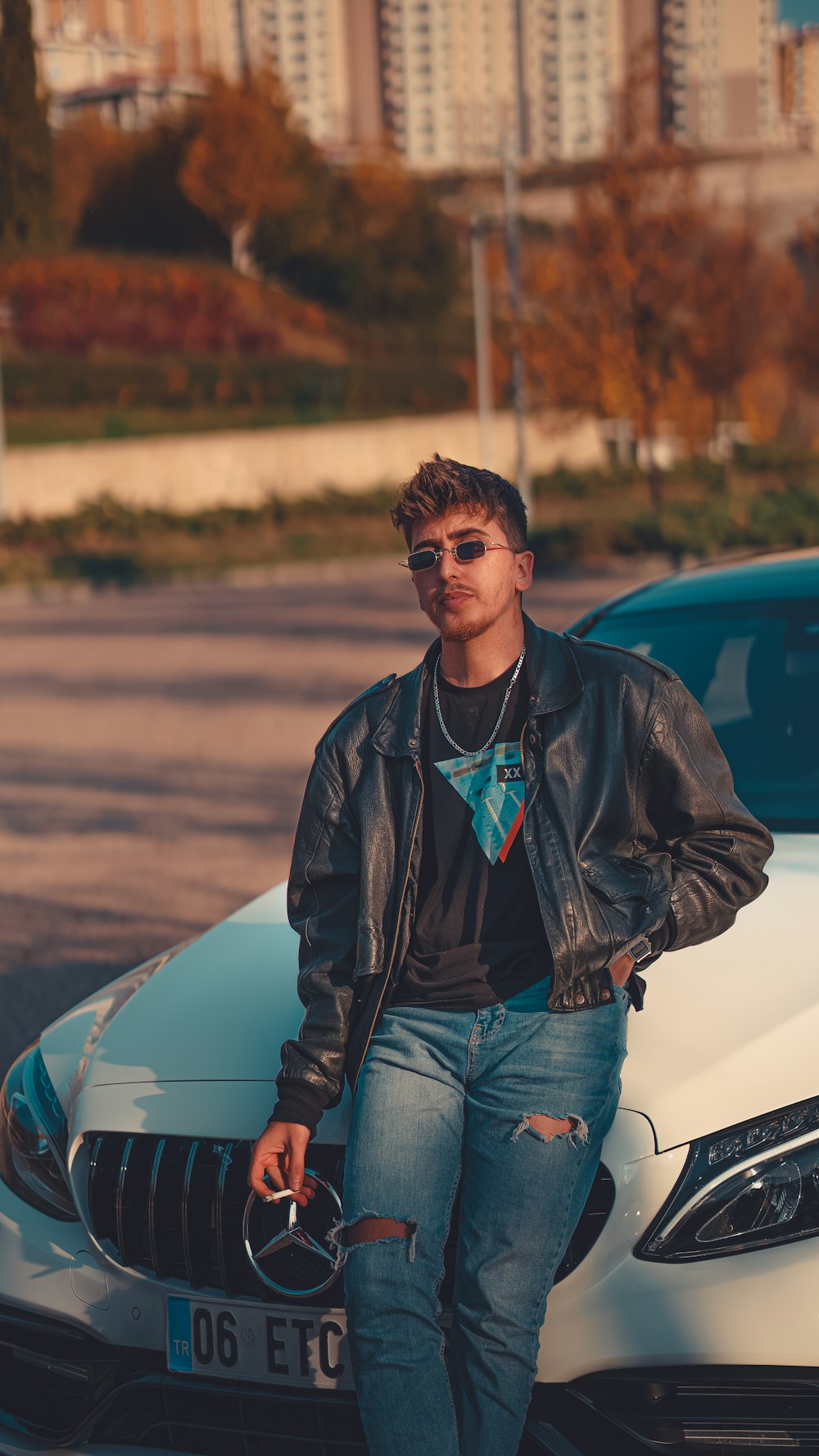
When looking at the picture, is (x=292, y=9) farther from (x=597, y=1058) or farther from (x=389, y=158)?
(x=597, y=1058)

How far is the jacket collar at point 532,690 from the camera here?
283 centimetres

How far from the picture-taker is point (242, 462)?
1852 inches

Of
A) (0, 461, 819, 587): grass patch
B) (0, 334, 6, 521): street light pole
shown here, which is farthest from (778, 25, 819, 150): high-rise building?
(0, 461, 819, 587): grass patch

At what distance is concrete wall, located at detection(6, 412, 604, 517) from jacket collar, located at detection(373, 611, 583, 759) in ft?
105

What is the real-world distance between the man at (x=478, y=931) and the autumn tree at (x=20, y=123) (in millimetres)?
12535

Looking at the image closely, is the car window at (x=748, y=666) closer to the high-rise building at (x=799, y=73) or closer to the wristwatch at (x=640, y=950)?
the wristwatch at (x=640, y=950)

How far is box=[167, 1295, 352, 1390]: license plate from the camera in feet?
8.07

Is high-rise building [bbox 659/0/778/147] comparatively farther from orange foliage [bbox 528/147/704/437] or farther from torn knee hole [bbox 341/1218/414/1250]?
torn knee hole [bbox 341/1218/414/1250]

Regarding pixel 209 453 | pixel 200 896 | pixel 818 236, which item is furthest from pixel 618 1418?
pixel 209 453

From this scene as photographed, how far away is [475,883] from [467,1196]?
531 mm

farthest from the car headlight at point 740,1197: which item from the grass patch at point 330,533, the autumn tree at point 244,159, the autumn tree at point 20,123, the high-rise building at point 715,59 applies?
the high-rise building at point 715,59

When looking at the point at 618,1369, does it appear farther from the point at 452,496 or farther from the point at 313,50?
the point at 313,50

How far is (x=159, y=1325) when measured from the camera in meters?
2.60

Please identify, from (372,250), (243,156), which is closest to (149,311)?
(243,156)
